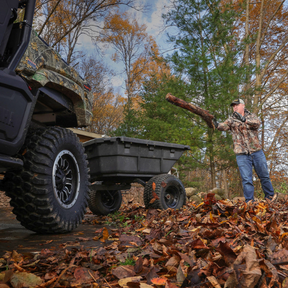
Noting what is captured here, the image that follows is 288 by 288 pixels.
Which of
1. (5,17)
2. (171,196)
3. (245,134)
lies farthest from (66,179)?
(245,134)

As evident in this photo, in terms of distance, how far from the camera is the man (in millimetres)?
5246

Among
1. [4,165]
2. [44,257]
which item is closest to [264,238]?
[44,257]

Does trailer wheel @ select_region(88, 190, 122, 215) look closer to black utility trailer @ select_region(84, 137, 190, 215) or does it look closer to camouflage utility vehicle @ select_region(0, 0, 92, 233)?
black utility trailer @ select_region(84, 137, 190, 215)

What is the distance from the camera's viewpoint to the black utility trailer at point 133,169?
15.5 ft

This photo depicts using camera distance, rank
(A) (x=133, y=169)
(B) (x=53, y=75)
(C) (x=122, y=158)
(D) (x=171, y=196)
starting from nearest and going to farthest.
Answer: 1. (B) (x=53, y=75)
2. (C) (x=122, y=158)
3. (A) (x=133, y=169)
4. (D) (x=171, y=196)

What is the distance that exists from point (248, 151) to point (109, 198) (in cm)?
321

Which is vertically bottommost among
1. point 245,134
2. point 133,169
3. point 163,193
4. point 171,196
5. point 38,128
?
point 171,196

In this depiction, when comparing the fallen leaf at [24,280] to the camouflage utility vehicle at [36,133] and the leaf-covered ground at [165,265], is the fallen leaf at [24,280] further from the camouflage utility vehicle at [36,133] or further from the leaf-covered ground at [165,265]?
the camouflage utility vehicle at [36,133]

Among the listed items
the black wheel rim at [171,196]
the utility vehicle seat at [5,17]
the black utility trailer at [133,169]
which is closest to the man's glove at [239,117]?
the black utility trailer at [133,169]

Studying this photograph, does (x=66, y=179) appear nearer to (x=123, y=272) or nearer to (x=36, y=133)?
(x=36, y=133)

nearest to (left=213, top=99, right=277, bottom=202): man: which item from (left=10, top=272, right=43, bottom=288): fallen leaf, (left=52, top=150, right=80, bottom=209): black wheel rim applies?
(left=52, top=150, right=80, bottom=209): black wheel rim

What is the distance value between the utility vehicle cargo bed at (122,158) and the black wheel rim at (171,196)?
0.46 meters

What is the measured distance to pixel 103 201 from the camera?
5.96 meters

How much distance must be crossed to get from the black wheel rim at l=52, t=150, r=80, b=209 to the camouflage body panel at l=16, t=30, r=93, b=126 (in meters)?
0.68
